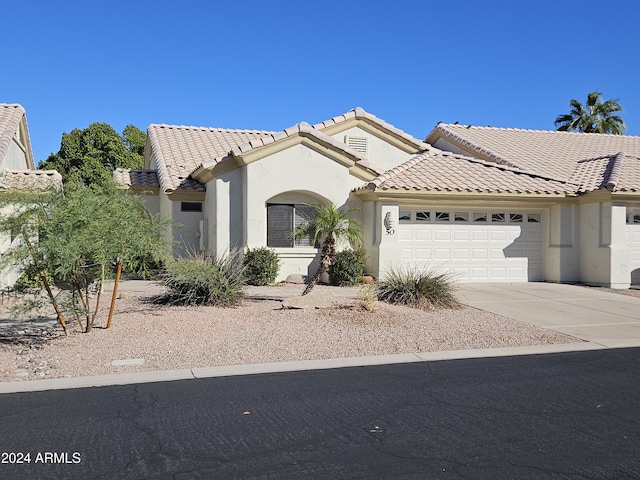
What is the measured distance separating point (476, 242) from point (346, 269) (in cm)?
443

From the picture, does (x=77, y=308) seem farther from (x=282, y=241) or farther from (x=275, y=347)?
(x=282, y=241)

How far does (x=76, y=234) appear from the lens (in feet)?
28.0

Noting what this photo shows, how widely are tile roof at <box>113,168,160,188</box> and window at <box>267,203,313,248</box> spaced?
5748 mm

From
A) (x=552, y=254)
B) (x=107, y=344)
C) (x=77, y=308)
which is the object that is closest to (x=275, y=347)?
(x=107, y=344)

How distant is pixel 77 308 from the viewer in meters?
9.28

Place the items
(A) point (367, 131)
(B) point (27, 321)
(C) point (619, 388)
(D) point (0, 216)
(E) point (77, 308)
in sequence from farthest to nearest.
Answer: (A) point (367, 131), (B) point (27, 321), (E) point (77, 308), (D) point (0, 216), (C) point (619, 388)

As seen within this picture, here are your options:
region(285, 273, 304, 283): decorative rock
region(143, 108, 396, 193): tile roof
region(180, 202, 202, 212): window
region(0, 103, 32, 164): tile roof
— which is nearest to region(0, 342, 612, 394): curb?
region(285, 273, 304, 283): decorative rock

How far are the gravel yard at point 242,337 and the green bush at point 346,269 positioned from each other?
396cm

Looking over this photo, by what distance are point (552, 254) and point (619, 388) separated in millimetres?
11887

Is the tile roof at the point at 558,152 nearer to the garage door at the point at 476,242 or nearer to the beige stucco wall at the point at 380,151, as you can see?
the garage door at the point at 476,242

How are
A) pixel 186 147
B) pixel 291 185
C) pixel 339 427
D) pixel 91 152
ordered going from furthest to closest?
1. pixel 91 152
2. pixel 186 147
3. pixel 291 185
4. pixel 339 427

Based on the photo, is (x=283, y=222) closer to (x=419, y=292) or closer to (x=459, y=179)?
(x=459, y=179)

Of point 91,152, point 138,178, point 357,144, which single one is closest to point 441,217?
point 357,144

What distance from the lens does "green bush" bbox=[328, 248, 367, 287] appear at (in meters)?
16.3
